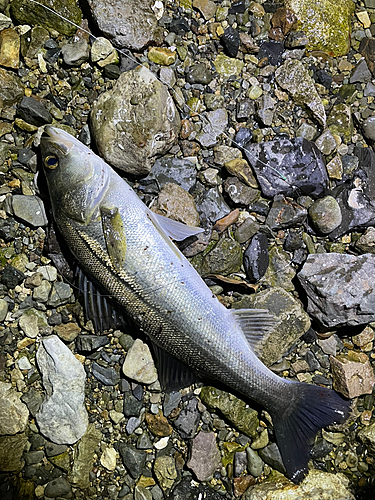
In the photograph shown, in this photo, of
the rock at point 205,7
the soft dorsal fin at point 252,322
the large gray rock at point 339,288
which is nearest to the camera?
the soft dorsal fin at point 252,322

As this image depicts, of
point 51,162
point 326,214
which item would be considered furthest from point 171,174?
point 326,214

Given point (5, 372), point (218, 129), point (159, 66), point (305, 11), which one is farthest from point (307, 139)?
point (5, 372)

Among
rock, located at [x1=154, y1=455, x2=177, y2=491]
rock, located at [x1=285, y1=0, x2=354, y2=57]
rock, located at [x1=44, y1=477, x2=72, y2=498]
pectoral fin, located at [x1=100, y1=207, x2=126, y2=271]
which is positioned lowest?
rock, located at [x1=44, y1=477, x2=72, y2=498]

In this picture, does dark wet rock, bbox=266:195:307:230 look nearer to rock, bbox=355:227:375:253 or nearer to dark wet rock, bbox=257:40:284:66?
rock, bbox=355:227:375:253

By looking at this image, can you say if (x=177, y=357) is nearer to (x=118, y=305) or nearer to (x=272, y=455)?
(x=118, y=305)

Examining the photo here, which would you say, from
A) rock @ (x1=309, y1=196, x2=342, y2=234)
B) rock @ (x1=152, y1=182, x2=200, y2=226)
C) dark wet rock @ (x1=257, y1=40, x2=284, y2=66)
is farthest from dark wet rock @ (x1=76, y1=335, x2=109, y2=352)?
dark wet rock @ (x1=257, y1=40, x2=284, y2=66)

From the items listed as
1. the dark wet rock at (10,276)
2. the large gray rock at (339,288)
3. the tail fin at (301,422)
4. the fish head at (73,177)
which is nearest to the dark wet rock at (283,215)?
the large gray rock at (339,288)

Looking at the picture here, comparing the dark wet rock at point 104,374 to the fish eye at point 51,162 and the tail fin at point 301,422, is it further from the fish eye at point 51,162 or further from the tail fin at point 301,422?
the fish eye at point 51,162
